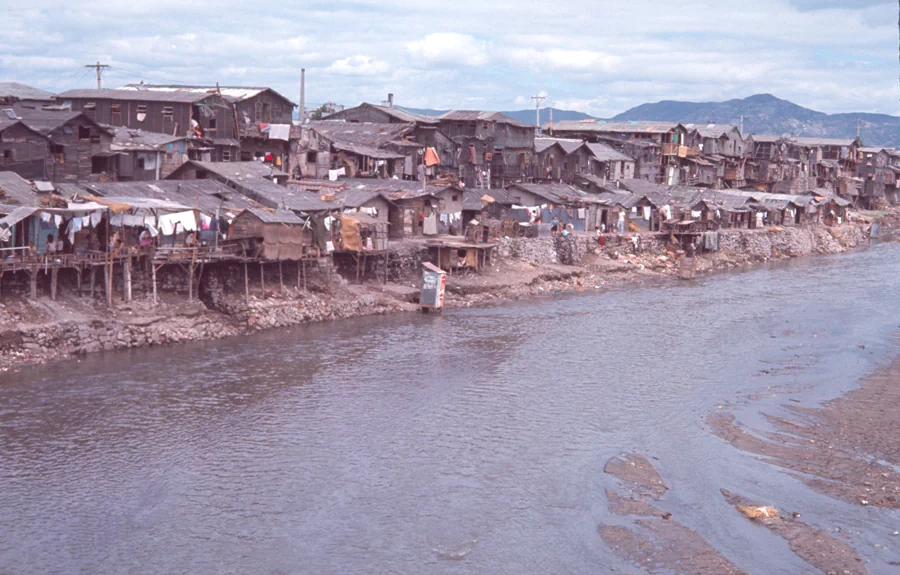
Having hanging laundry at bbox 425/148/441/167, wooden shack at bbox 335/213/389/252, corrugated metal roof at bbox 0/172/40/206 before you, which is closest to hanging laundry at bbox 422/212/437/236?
wooden shack at bbox 335/213/389/252

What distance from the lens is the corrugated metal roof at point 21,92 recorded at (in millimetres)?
56325

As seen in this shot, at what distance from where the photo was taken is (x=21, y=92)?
58.2 metres

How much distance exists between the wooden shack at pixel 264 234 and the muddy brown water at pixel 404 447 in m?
4.00

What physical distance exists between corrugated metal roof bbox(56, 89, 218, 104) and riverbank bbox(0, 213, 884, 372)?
17.8 meters

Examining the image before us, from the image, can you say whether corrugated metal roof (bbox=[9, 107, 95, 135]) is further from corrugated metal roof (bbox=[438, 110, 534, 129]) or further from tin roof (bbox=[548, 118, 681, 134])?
tin roof (bbox=[548, 118, 681, 134])

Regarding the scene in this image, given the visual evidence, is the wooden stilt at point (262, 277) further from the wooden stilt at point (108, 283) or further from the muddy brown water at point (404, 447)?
the wooden stilt at point (108, 283)

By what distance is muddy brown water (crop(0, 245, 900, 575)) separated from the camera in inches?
835

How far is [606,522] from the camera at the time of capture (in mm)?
22438

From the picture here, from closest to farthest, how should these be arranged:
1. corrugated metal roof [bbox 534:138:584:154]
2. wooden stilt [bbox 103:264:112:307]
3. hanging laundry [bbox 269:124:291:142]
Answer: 1. wooden stilt [bbox 103:264:112:307]
2. hanging laundry [bbox 269:124:291:142]
3. corrugated metal roof [bbox 534:138:584:154]

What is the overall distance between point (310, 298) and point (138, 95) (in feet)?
75.3

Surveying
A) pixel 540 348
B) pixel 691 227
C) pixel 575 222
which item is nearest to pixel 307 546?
pixel 540 348

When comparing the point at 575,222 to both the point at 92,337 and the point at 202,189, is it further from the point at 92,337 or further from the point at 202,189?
the point at 92,337

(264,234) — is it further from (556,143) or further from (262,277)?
(556,143)

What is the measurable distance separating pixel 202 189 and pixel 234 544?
27892 millimetres
